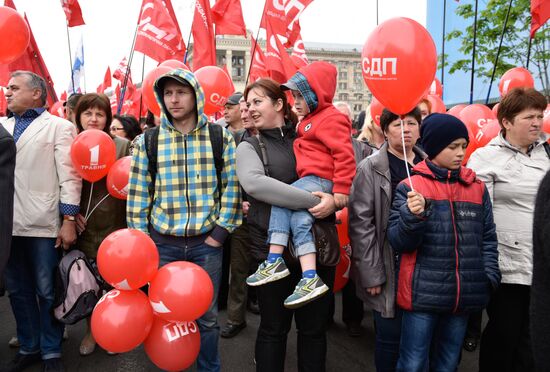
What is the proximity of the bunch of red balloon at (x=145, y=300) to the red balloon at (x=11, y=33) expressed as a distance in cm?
293

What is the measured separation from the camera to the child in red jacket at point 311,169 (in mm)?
2471

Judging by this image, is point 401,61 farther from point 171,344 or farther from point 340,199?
point 171,344

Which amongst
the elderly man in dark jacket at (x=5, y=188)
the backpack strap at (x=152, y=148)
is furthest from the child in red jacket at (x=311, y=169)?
the elderly man in dark jacket at (x=5, y=188)

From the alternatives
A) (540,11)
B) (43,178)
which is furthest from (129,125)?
(540,11)

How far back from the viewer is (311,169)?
8.38 feet

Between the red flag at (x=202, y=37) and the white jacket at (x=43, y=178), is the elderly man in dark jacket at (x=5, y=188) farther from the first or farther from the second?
the red flag at (x=202, y=37)

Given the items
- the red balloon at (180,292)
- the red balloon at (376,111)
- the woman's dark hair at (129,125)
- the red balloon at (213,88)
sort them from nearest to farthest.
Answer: the red balloon at (180,292)
the red balloon at (376,111)
the woman's dark hair at (129,125)
the red balloon at (213,88)

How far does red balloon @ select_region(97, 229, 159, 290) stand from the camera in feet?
7.75

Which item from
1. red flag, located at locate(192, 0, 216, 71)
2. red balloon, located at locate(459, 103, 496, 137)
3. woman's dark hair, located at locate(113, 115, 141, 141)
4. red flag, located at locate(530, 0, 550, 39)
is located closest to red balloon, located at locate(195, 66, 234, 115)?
woman's dark hair, located at locate(113, 115, 141, 141)

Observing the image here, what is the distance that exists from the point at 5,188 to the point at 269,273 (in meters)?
1.37

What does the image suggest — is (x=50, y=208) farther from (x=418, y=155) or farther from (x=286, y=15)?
(x=286, y=15)

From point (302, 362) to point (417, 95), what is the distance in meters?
1.73

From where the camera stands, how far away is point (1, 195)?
1960mm

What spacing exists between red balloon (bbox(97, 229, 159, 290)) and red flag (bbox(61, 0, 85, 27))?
18.3ft
